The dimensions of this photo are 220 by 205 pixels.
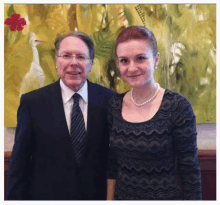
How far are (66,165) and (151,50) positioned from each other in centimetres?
75

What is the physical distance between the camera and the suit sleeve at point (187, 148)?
929mm

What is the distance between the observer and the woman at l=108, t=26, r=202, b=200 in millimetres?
947

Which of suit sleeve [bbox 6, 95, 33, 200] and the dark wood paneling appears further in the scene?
the dark wood paneling

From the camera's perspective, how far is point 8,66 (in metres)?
1.23

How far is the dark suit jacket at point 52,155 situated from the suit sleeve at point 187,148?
0.39m

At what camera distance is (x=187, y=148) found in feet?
3.10

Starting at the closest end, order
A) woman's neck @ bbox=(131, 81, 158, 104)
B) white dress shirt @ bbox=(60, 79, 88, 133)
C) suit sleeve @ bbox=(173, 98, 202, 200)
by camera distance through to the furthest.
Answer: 1. suit sleeve @ bbox=(173, 98, 202, 200)
2. woman's neck @ bbox=(131, 81, 158, 104)
3. white dress shirt @ bbox=(60, 79, 88, 133)

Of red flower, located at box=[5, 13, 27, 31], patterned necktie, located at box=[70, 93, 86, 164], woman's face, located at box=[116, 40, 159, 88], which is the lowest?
patterned necktie, located at box=[70, 93, 86, 164]

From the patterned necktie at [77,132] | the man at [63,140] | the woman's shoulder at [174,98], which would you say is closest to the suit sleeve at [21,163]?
the man at [63,140]

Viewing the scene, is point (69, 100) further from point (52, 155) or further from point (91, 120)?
point (52, 155)

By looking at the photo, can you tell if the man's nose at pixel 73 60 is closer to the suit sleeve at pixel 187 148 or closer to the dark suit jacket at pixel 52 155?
the dark suit jacket at pixel 52 155

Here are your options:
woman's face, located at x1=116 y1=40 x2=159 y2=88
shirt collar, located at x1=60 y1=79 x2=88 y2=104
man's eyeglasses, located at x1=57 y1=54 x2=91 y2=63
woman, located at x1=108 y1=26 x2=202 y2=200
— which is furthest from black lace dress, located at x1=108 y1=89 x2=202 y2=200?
man's eyeglasses, located at x1=57 y1=54 x2=91 y2=63

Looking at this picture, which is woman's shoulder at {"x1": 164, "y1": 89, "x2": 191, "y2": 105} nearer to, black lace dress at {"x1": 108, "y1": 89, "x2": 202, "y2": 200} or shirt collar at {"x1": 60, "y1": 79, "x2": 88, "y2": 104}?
black lace dress at {"x1": 108, "y1": 89, "x2": 202, "y2": 200}
